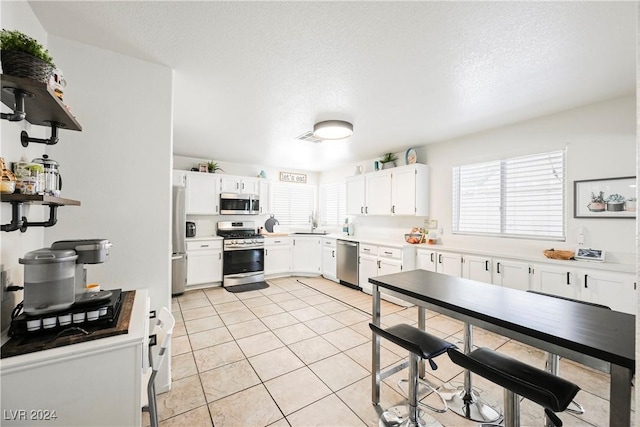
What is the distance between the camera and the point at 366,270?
15.8 feet

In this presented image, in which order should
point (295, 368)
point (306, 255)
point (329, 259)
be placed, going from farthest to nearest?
1. point (306, 255)
2. point (329, 259)
3. point (295, 368)

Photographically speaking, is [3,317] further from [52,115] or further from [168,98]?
[168,98]

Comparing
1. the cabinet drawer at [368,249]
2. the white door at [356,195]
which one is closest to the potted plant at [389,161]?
the white door at [356,195]

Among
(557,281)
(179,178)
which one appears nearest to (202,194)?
(179,178)

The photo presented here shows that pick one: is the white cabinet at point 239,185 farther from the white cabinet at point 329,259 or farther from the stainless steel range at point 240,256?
the white cabinet at point 329,259

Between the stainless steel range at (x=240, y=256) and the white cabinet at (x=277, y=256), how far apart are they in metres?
0.16

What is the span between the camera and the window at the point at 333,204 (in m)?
6.42

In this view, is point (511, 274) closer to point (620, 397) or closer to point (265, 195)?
point (620, 397)

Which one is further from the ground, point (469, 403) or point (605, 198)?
point (605, 198)

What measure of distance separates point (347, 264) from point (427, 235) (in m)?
1.65

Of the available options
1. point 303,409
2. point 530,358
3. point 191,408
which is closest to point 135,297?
point 191,408

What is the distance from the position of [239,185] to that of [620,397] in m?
5.68

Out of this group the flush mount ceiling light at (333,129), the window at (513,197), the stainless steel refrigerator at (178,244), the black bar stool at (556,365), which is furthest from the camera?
the stainless steel refrigerator at (178,244)

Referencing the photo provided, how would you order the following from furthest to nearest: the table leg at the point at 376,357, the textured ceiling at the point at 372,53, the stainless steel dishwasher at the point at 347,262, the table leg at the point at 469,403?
the stainless steel dishwasher at the point at 347,262, the table leg at the point at 376,357, the table leg at the point at 469,403, the textured ceiling at the point at 372,53
